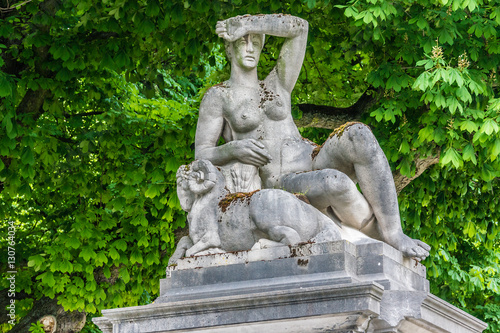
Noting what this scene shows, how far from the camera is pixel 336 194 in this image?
6172mm

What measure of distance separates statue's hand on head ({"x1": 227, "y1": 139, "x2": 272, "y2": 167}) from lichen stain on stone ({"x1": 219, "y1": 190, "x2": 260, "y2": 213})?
1.02 ft

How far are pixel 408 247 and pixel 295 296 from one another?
1156 mm

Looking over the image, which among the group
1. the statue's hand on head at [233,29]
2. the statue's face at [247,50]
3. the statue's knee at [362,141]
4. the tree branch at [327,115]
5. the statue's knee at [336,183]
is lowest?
the statue's knee at [336,183]

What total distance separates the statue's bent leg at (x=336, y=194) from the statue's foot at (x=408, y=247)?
0.82 feet

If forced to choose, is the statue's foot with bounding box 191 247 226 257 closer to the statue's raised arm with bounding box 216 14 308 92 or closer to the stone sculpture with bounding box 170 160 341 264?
the stone sculpture with bounding box 170 160 341 264

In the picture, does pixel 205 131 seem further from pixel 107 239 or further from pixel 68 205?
pixel 68 205

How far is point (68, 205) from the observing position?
1208 cm

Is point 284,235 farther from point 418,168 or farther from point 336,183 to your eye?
point 418,168

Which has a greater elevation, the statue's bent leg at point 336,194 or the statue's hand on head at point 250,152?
the statue's hand on head at point 250,152

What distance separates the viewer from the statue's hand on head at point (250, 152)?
21.3 ft

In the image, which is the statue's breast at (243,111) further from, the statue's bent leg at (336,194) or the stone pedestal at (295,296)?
the stone pedestal at (295,296)

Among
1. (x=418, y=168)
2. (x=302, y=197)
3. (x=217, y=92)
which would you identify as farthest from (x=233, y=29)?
(x=418, y=168)

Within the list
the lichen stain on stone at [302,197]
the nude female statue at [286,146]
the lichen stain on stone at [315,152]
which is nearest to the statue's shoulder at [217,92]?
the nude female statue at [286,146]

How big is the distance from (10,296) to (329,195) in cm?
746
